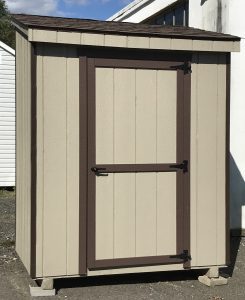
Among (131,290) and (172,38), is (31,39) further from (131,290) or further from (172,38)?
(131,290)

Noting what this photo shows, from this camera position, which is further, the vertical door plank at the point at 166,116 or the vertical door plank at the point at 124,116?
the vertical door plank at the point at 166,116

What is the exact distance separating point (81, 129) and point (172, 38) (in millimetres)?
1285

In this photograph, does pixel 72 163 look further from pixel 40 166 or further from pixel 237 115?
pixel 237 115

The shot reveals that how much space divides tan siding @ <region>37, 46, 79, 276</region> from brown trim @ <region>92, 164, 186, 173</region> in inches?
12.5

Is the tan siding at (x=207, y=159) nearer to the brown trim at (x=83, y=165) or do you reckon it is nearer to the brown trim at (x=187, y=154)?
the brown trim at (x=187, y=154)

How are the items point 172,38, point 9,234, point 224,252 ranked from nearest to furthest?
point 172,38 < point 224,252 < point 9,234

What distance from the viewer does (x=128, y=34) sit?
541cm

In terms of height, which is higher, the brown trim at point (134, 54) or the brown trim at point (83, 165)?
the brown trim at point (134, 54)

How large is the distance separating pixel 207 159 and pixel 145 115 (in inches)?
32.4

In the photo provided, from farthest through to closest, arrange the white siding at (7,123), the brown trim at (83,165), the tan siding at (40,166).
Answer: the white siding at (7,123)
the brown trim at (83,165)
the tan siding at (40,166)

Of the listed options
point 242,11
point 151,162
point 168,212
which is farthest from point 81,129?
point 242,11

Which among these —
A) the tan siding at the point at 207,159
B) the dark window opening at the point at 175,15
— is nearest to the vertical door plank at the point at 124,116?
the tan siding at the point at 207,159

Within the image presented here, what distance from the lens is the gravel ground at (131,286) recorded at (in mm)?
5496

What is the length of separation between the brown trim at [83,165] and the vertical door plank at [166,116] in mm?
768
